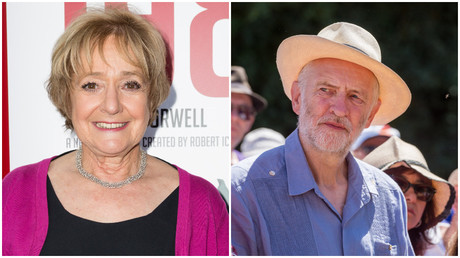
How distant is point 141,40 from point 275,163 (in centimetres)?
79

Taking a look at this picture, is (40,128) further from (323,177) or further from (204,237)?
(323,177)

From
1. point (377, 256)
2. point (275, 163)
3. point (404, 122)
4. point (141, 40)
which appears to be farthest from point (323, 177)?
point (404, 122)

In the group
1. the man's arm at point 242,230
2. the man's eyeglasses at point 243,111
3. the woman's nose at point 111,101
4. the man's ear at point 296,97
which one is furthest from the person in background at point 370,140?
the woman's nose at point 111,101

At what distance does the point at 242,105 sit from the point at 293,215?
1.23 meters

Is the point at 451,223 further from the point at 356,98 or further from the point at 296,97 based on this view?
the point at 296,97

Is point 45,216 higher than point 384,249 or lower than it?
higher

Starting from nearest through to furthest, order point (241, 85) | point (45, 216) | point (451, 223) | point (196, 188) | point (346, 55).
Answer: point (45, 216) < point (196, 188) < point (346, 55) < point (451, 223) < point (241, 85)

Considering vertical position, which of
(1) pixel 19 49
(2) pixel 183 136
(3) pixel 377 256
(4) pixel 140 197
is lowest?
(3) pixel 377 256

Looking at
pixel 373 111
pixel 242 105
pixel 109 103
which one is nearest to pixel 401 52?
pixel 242 105

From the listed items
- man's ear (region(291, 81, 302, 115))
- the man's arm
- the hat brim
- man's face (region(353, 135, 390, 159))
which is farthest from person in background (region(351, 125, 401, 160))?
the man's arm

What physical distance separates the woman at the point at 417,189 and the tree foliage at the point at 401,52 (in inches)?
12.1

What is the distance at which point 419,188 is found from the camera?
291 centimetres

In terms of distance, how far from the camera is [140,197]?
7.75 feet

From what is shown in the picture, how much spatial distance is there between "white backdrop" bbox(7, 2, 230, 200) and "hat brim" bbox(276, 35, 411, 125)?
274 millimetres
